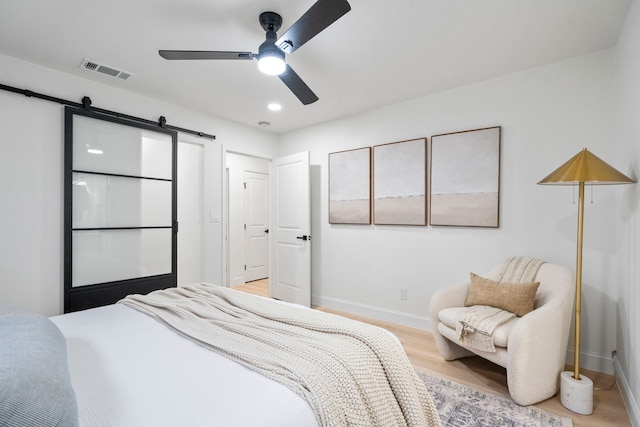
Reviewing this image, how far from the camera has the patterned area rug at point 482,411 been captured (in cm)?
176

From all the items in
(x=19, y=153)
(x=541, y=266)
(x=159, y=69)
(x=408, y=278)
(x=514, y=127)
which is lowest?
(x=408, y=278)

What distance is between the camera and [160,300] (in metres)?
1.95

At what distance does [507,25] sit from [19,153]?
3.67 m

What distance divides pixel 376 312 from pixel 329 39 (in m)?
2.81

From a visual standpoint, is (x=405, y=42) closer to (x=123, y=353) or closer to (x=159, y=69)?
(x=159, y=69)

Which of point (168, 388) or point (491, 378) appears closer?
point (168, 388)

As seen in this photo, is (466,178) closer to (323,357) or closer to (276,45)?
(276,45)

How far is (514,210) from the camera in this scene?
8.82 feet

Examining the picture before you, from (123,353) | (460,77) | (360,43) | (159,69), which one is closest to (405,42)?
(360,43)

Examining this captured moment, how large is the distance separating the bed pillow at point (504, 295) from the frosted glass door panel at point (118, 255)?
3.00 m

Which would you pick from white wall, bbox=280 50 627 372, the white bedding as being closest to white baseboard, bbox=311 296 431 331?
white wall, bbox=280 50 627 372

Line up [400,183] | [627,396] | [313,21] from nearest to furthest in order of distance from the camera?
[313,21], [627,396], [400,183]

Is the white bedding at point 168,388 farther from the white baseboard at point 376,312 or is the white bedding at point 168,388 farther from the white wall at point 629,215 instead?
the white baseboard at point 376,312

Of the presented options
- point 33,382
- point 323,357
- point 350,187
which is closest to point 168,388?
point 33,382
